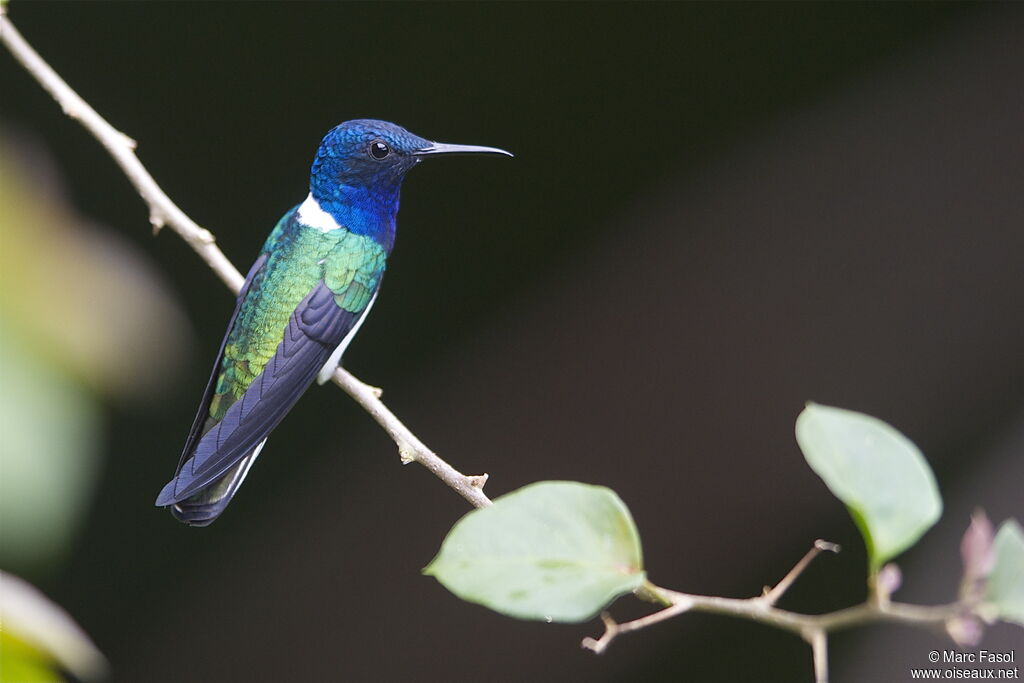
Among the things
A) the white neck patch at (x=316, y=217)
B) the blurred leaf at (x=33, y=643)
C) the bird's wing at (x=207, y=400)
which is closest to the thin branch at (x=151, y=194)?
the bird's wing at (x=207, y=400)

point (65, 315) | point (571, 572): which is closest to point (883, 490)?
point (571, 572)

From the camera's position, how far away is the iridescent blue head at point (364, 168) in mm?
1341

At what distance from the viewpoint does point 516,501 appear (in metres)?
0.47

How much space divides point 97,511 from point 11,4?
1199 millimetres

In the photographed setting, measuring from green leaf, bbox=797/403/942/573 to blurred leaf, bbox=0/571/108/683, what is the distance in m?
0.37

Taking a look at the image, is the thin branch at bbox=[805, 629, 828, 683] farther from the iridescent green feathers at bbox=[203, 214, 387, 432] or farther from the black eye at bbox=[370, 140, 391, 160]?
the black eye at bbox=[370, 140, 391, 160]

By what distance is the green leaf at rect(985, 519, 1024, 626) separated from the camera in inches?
16.6

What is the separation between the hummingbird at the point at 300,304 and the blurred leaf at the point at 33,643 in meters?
0.42

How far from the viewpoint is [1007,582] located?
425 millimetres

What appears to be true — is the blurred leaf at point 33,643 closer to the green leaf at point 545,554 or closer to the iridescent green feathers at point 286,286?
the green leaf at point 545,554

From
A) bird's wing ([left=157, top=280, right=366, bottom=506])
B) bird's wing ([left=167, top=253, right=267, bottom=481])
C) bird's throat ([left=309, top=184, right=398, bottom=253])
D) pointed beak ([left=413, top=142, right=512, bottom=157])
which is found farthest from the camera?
bird's throat ([left=309, top=184, right=398, bottom=253])

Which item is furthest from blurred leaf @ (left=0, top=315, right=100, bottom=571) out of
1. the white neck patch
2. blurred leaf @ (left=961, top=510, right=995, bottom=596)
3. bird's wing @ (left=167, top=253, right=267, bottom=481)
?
the white neck patch

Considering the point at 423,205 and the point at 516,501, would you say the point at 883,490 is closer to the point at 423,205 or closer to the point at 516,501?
the point at 516,501

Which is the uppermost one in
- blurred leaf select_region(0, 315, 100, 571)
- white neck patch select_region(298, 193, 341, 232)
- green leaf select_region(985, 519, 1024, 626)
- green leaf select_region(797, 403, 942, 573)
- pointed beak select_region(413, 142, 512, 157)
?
pointed beak select_region(413, 142, 512, 157)
